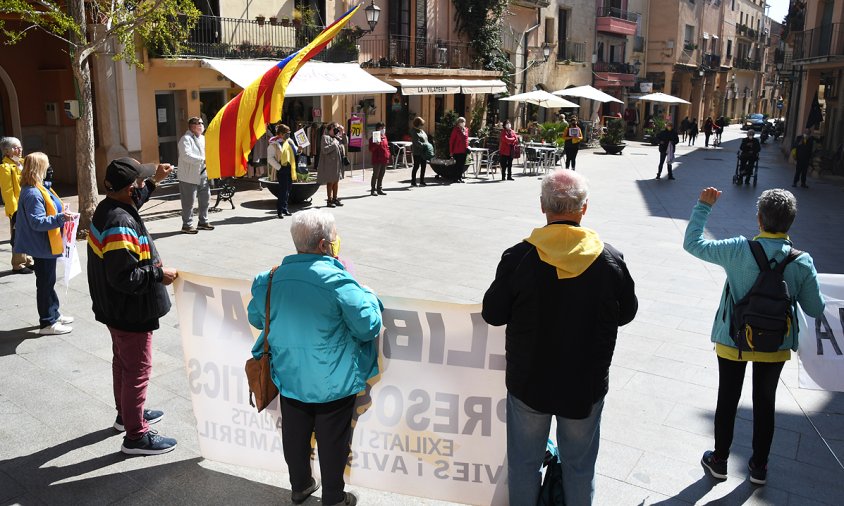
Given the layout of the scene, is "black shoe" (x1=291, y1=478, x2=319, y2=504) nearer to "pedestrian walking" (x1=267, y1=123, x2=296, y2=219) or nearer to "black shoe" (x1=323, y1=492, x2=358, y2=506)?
"black shoe" (x1=323, y1=492, x2=358, y2=506)

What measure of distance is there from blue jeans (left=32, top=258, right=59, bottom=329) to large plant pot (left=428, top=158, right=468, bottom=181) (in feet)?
42.2

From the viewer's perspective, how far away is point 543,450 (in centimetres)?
334

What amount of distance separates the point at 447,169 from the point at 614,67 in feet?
88.1

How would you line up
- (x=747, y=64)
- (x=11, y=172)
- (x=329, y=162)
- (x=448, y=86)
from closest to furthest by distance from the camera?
(x=11, y=172) → (x=329, y=162) → (x=448, y=86) → (x=747, y=64)

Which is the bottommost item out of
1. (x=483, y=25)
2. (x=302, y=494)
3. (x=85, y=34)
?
(x=302, y=494)

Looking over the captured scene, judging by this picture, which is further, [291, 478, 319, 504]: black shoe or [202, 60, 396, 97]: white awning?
[202, 60, 396, 97]: white awning

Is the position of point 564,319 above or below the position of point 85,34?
below

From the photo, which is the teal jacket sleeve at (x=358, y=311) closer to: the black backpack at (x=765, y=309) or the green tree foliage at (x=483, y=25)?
the black backpack at (x=765, y=309)

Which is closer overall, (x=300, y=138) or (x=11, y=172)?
(x=11, y=172)

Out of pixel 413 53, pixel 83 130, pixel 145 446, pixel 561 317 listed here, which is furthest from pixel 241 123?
pixel 413 53

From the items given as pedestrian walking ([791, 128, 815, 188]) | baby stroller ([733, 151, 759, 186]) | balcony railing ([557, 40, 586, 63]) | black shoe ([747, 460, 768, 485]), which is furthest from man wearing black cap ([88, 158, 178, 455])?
balcony railing ([557, 40, 586, 63])

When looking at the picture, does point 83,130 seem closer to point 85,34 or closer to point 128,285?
point 85,34

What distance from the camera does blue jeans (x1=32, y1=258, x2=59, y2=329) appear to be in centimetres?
650

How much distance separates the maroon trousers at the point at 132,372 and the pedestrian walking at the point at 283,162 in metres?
8.67
